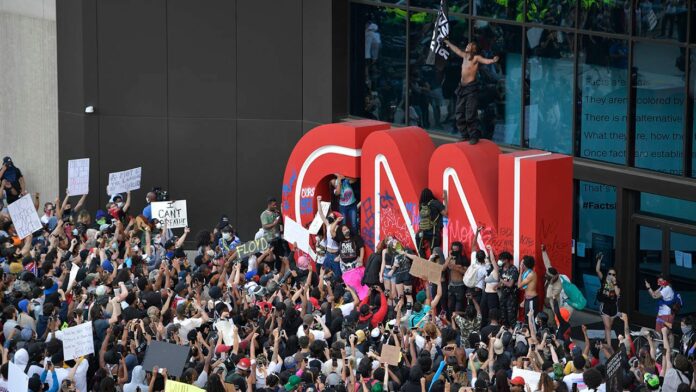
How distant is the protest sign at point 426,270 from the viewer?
21.7m

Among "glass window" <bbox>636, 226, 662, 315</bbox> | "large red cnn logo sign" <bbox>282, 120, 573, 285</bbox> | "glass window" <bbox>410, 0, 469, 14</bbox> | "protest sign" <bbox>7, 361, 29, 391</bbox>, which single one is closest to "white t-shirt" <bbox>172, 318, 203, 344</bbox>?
"protest sign" <bbox>7, 361, 29, 391</bbox>

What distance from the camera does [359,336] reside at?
739 inches

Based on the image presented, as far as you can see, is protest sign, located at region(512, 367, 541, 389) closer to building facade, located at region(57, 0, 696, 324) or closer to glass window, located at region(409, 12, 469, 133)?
building facade, located at region(57, 0, 696, 324)

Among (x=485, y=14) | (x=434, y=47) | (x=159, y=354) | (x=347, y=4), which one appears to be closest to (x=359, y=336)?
(x=159, y=354)

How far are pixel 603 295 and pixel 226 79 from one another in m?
11.1

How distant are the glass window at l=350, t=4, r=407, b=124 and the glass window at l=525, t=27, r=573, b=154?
351cm

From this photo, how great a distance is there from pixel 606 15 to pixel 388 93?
6.05m

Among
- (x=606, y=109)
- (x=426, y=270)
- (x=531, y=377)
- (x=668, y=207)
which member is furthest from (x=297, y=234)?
(x=531, y=377)

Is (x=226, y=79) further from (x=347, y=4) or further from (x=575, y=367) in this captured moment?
(x=575, y=367)

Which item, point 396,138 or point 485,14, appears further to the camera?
point 485,14

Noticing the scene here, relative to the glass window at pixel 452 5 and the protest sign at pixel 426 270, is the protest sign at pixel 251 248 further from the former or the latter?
the glass window at pixel 452 5

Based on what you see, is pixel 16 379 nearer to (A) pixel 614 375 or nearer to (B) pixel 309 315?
(B) pixel 309 315

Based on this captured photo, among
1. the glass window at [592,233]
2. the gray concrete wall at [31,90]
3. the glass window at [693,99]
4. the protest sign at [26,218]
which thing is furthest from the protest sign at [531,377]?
the gray concrete wall at [31,90]

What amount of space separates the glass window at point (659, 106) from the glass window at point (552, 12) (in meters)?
1.47
